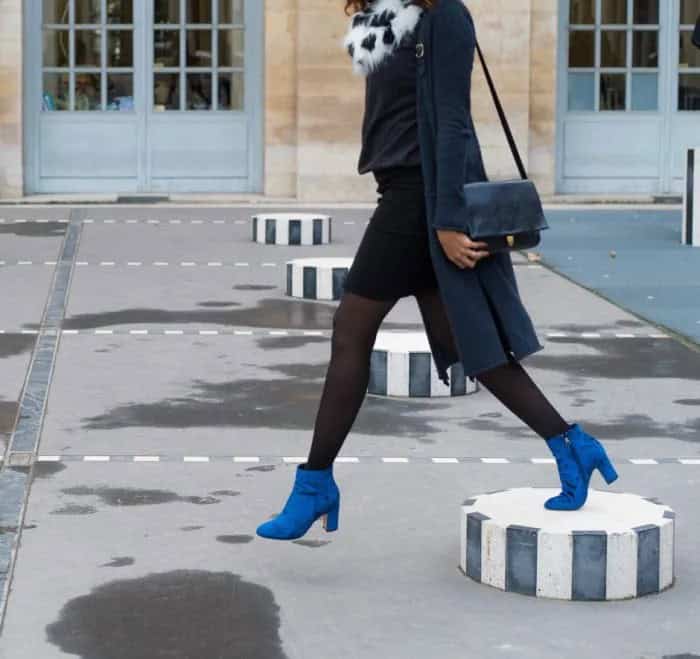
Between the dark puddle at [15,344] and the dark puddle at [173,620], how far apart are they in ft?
13.4

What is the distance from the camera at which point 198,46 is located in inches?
728

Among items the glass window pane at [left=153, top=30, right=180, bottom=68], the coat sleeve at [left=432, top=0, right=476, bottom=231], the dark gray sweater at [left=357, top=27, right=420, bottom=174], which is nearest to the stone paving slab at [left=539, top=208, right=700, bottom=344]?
the glass window pane at [left=153, top=30, right=180, bottom=68]

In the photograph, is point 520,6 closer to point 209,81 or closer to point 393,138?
point 209,81

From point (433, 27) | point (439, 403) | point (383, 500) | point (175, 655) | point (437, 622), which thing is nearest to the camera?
point (175, 655)

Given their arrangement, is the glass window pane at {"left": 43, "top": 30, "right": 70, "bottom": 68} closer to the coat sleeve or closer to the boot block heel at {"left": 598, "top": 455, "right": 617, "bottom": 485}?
the coat sleeve

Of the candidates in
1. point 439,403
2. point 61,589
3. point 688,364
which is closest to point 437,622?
point 61,589

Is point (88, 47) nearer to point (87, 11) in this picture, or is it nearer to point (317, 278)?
point (87, 11)

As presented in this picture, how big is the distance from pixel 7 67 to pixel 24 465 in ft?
39.2

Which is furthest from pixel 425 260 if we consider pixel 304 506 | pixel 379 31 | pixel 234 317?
pixel 234 317

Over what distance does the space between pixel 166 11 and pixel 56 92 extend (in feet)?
4.19

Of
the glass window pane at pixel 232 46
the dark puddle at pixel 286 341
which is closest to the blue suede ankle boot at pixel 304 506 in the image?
the dark puddle at pixel 286 341

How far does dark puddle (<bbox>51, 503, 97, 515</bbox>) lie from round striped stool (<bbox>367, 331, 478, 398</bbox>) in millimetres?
2163

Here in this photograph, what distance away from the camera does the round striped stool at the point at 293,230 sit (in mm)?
14430

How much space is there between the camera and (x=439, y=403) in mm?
7938
